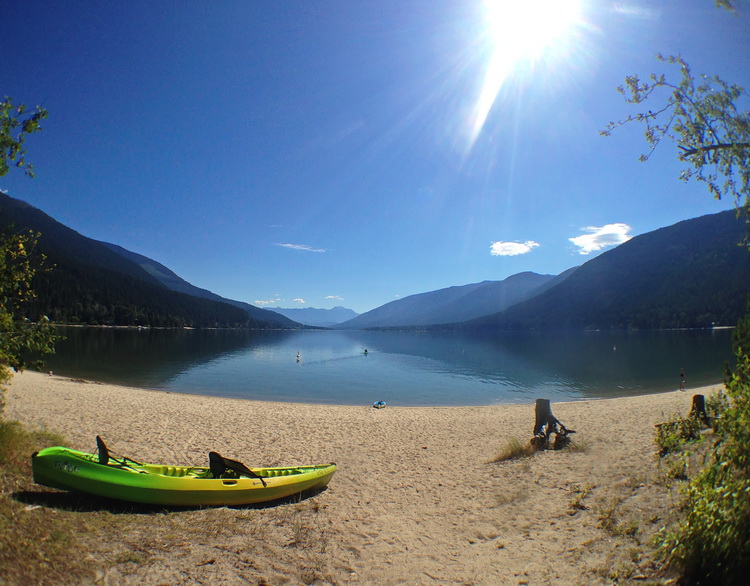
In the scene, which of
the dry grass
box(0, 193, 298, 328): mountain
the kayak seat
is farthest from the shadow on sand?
box(0, 193, 298, 328): mountain

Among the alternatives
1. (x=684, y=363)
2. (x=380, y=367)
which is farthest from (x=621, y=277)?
(x=380, y=367)

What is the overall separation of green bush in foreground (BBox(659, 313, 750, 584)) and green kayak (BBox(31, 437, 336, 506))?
756cm

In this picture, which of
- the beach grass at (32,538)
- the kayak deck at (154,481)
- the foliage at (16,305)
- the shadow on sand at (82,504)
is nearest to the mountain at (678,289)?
the kayak deck at (154,481)

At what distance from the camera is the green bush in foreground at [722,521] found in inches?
133

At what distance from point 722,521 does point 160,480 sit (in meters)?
8.84

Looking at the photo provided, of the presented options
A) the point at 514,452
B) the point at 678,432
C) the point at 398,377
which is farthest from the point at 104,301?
the point at 678,432

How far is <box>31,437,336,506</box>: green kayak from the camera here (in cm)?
676

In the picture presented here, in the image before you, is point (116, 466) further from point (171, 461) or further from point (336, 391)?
point (336, 391)

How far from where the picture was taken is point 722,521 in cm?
358

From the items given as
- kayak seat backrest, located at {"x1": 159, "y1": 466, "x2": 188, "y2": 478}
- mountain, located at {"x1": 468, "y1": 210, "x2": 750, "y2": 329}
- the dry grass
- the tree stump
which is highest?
mountain, located at {"x1": 468, "y1": 210, "x2": 750, "y2": 329}

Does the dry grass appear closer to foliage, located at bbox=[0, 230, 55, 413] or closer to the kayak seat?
the kayak seat

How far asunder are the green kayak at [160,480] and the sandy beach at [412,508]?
38cm

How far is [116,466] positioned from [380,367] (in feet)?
177

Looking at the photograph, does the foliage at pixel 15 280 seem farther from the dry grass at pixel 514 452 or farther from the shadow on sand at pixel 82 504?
the dry grass at pixel 514 452
